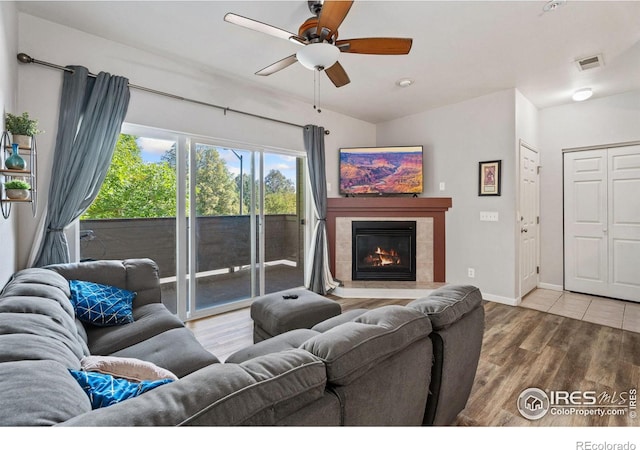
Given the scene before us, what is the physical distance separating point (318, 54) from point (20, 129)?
190 cm

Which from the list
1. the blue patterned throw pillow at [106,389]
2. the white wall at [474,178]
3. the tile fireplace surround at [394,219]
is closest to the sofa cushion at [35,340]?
the blue patterned throw pillow at [106,389]

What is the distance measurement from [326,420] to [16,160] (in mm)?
2155

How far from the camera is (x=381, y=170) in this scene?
460cm

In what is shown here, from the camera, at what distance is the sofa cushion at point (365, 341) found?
37.5 inches

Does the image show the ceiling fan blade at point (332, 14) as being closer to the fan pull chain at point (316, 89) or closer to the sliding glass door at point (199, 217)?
the fan pull chain at point (316, 89)

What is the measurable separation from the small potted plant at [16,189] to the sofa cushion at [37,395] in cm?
134

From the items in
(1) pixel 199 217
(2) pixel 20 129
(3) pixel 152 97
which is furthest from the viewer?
(1) pixel 199 217

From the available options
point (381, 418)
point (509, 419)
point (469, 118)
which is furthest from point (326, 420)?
point (469, 118)

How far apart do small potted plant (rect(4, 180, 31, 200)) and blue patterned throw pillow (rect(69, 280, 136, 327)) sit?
2.05 feet

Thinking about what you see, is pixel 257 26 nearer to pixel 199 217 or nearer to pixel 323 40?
pixel 323 40

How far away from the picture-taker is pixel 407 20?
2.39m

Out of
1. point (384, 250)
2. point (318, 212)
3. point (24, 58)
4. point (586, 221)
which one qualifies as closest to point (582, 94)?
point (586, 221)
